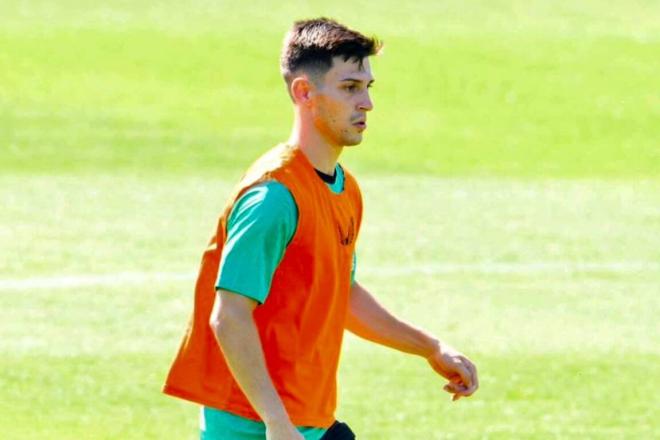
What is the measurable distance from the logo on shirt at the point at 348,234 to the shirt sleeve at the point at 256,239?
0.33 m

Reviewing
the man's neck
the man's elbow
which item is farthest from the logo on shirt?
the man's elbow

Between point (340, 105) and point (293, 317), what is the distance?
2.44 feet

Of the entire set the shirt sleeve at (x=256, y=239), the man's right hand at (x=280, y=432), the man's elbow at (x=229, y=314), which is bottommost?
the man's right hand at (x=280, y=432)

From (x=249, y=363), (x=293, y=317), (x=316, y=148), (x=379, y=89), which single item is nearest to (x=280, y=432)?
(x=249, y=363)

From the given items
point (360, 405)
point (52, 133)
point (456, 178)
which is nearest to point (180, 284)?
point (360, 405)

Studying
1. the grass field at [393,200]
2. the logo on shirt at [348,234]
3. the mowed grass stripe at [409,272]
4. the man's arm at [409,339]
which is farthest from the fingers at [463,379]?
the mowed grass stripe at [409,272]

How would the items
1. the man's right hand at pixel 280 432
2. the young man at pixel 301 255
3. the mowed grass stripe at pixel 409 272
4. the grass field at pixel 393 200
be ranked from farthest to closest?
the mowed grass stripe at pixel 409 272 → the grass field at pixel 393 200 → the young man at pixel 301 255 → the man's right hand at pixel 280 432

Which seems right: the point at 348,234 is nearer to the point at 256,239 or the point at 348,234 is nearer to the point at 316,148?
the point at 316,148

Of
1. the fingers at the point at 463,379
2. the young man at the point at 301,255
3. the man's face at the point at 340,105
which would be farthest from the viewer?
the fingers at the point at 463,379

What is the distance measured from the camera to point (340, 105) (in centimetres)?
611

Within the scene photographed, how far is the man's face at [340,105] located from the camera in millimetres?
6109

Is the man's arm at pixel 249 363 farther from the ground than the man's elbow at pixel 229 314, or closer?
closer

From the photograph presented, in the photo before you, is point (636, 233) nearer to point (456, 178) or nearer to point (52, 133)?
point (456, 178)

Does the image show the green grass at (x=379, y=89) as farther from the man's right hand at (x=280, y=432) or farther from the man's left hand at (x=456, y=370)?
the man's right hand at (x=280, y=432)
